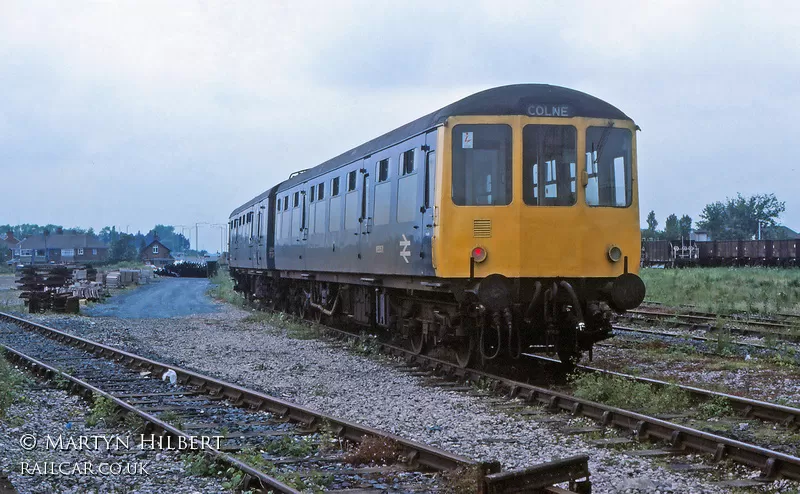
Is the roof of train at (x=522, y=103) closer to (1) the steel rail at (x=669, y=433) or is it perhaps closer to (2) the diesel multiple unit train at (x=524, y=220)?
(2) the diesel multiple unit train at (x=524, y=220)

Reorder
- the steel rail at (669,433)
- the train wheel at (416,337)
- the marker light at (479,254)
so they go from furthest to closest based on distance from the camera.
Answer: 1. the train wheel at (416,337)
2. the marker light at (479,254)
3. the steel rail at (669,433)

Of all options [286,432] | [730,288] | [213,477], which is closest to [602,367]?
[286,432]

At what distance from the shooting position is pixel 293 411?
776 centimetres

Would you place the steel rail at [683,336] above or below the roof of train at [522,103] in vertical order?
below

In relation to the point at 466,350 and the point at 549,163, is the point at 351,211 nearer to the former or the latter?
the point at 466,350

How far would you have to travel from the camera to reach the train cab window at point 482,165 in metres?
9.73

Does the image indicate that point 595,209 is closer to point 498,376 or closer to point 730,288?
point 498,376

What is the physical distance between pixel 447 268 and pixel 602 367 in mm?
2994

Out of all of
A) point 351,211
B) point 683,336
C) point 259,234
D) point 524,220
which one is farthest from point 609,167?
point 259,234

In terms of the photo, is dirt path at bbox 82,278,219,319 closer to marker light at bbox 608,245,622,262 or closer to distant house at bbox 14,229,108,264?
marker light at bbox 608,245,622,262

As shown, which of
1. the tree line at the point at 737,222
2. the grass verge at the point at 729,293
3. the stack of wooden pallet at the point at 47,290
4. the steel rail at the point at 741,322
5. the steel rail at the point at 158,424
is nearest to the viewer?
the steel rail at the point at 158,424

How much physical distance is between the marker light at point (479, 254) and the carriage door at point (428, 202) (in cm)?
54

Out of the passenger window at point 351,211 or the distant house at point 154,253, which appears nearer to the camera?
the passenger window at point 351,211

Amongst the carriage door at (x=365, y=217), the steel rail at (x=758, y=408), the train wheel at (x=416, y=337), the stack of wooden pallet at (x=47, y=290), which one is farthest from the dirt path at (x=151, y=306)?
the steel rail at (x=758, y=408)
